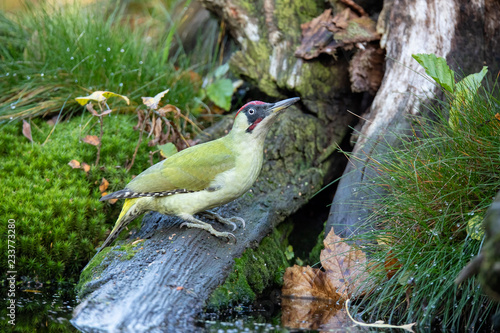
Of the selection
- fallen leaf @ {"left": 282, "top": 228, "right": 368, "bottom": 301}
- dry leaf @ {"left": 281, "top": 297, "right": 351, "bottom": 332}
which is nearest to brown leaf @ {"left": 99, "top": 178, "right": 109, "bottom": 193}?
fallen leaf @ {"left": 282, "top": 228, "right": 368, "bottom": 301}

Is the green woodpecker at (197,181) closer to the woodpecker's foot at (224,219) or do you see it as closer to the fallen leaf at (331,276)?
the woodpecker's foot at (224,219)

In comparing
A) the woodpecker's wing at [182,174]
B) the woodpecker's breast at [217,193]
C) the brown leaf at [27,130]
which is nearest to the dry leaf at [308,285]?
the woodpecker's breast at [217,193]

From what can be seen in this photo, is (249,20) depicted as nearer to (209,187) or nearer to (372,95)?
(372,95)

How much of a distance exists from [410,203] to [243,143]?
1513 mm

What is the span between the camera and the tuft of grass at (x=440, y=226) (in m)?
3.35

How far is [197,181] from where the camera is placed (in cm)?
423

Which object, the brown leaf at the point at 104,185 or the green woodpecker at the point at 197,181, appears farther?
the brown leaf at the point at 104,185

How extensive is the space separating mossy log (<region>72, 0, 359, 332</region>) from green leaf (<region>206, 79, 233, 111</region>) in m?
0.41

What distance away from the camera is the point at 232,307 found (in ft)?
12.4

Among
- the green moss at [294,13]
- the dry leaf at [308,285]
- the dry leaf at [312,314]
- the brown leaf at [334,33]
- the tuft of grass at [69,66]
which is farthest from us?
the green moss at [294,13]

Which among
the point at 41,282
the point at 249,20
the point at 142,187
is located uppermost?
the point at 249,20

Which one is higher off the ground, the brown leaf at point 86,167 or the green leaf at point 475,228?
the green leaf at point 475,228

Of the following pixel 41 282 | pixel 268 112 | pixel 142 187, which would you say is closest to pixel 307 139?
pixel 268 112

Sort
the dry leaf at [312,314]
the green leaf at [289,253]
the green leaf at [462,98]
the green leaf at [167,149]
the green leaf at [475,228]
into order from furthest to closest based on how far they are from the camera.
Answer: the green leaf at [167,149], the green leaf at [289,253], the green leaf at [462,98], the dry leaf at [312,314], the green leaf at [475,228]
